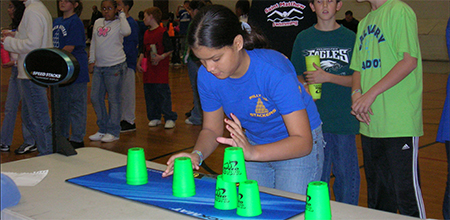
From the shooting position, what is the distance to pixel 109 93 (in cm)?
457

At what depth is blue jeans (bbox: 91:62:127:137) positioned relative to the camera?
4566mm

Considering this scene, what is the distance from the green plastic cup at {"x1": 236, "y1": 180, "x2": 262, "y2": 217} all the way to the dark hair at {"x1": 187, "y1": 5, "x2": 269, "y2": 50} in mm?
532

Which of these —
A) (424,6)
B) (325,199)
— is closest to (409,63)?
(325,199)

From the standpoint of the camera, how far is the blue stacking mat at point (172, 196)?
1.29 m

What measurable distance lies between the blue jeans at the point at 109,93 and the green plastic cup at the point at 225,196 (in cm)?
346

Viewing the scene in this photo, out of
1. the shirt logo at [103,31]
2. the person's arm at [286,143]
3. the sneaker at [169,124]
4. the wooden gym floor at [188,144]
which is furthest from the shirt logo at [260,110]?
the sneaker at [169,124]

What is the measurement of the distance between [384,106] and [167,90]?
137 inches

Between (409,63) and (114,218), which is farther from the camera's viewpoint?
(409,63)

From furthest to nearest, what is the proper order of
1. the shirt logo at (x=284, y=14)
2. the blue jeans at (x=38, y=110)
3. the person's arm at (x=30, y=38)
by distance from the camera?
the blue jeans at (x=38, y=110) → the person's arm at (x=30, y=38) → the shirt logo at (x=284, y=14)

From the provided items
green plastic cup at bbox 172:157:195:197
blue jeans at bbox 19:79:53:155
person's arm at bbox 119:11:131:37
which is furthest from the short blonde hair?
green plastic cup at bbox 172:157:195:197

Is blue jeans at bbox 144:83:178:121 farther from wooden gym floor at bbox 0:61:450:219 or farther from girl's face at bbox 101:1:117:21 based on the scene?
girl's face at bbox 101:1:117:21

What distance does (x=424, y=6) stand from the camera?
40.4ft

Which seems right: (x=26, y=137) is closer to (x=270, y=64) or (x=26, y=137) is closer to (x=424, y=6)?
(x=270, y=64)

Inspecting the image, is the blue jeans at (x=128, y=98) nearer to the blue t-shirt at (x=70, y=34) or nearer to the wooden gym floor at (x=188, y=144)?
the wooden gym floor at (x=188, y=144)
